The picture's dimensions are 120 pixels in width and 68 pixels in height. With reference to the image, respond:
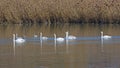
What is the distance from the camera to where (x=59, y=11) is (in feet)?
167

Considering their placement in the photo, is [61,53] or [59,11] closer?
[61,53]

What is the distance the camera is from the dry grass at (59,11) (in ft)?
161

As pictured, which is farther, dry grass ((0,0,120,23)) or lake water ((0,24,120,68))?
dry grass ((0,0,120,23))

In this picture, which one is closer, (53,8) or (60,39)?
(60,39)

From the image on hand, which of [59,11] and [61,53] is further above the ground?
[59,11]

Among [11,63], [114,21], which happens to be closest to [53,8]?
[114,21]

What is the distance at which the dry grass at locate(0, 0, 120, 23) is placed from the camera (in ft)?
161

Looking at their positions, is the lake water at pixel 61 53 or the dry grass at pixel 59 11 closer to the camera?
the lake water at pixel 61 53

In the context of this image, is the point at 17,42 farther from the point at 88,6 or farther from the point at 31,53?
the point at 88,6

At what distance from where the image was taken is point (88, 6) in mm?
51062

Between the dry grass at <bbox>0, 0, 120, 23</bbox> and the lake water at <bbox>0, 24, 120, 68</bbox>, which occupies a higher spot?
the dry grass at <bbox>0, 0, 120, 23</bbox>

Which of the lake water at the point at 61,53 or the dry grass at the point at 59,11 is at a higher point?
the dry grass at the point at 59,11

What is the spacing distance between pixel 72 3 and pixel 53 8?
1.94 meters

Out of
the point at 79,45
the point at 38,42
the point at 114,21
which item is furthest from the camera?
the point at 114,21
